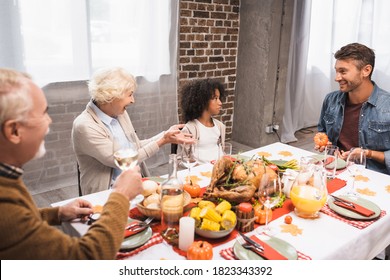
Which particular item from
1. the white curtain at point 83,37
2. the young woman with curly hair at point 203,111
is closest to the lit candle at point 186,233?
the young woman with curly hair at point 203,111

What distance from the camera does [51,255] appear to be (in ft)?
2.93

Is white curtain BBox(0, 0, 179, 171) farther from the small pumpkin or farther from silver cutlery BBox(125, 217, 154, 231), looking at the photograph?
silver cutlery BBox(125, 217, 154, 231)

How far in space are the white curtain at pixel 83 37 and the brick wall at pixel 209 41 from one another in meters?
0.24

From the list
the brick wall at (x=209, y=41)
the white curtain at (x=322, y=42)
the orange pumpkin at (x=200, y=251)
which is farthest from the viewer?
the white curtain at (x=322, y=42)

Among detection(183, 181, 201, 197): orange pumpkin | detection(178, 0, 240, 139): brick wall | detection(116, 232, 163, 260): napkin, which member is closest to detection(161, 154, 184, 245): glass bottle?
detection(116, 232, 163, 260): napkin

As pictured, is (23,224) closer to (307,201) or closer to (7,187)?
(7,187)

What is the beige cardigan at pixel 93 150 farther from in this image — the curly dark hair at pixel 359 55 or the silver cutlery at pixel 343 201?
the curly dark hair at pixel 359 55

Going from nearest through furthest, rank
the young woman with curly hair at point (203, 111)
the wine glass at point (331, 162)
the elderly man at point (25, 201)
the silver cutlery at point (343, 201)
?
the elderly man at point (25, 201) < the silver cutlery at point (343, 201) < the wine glass at point (331, 162) < the young woman with curly hair at point (203, 111)

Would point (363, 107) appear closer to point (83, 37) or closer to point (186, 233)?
point (186, 233)

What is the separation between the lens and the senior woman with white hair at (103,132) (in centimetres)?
185

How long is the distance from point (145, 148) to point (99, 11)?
164 cm

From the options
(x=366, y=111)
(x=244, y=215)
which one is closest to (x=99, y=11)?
(x=366, y=111)

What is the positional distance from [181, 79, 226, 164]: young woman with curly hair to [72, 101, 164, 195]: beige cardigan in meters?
0.67

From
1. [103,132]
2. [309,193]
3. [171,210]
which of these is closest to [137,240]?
[171,210]
